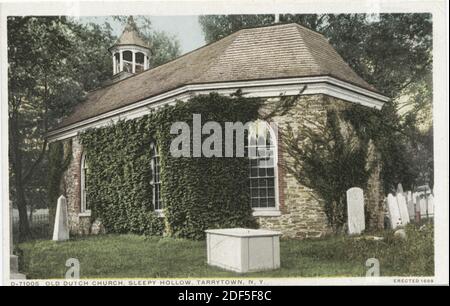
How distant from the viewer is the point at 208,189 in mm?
10211

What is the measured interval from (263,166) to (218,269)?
7.56 ft

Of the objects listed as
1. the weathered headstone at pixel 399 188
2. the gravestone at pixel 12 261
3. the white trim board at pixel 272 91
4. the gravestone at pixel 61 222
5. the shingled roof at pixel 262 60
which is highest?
the shingled roof at pixel 262 60

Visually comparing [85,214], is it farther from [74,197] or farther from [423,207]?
[423,207]

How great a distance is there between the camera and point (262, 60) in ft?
34.0

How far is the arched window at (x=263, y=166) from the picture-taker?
10148mm

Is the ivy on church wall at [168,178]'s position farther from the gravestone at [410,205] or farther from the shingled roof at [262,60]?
the gravestone at [410,205]

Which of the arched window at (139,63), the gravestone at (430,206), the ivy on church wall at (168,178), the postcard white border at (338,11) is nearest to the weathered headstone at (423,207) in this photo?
the gravestone at (430,206)

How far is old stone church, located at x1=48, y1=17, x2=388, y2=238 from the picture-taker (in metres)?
10.1

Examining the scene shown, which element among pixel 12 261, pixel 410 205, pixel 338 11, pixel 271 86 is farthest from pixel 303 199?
pixel 12 261
